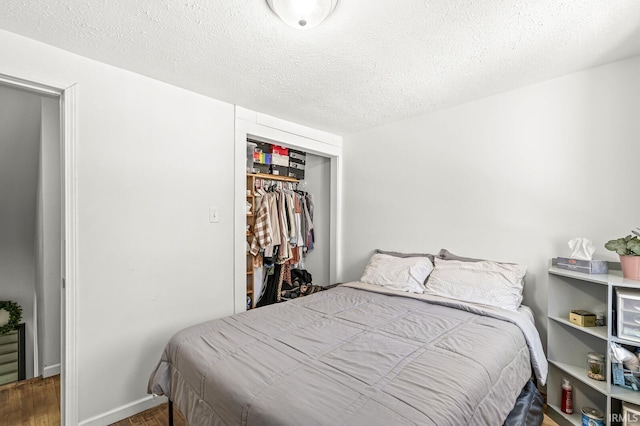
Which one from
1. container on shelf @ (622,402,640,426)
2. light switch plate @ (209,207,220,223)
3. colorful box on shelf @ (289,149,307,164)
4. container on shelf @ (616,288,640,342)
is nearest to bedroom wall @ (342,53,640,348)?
container on shelf @ (616,288,640,342)

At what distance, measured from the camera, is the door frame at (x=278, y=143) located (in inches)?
101

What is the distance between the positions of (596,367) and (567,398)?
10.4 inches

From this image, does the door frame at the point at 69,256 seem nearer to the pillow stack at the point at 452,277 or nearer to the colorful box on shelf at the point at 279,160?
the colorful box on shelf at the point at 279,160

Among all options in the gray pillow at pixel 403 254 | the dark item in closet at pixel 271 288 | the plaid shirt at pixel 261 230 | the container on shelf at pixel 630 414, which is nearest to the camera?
the container on shelf at pixel 630 414

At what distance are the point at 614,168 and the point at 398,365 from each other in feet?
6.30

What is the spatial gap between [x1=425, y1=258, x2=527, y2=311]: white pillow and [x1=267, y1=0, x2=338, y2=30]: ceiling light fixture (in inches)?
77.3

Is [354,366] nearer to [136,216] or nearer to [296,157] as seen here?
[136,216]

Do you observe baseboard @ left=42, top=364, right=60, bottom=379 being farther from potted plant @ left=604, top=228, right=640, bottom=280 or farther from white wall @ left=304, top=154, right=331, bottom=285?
potted plant @ left=604, top=228, right=640, bottom=280

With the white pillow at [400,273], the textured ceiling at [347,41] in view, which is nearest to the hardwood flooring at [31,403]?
the textured ceiling at [347,41]

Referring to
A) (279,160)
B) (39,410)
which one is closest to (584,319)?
(279,160)

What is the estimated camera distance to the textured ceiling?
1.40 m

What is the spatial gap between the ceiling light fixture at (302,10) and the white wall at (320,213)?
244cm

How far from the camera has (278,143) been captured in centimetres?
295

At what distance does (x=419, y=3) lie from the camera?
4.46 feet
